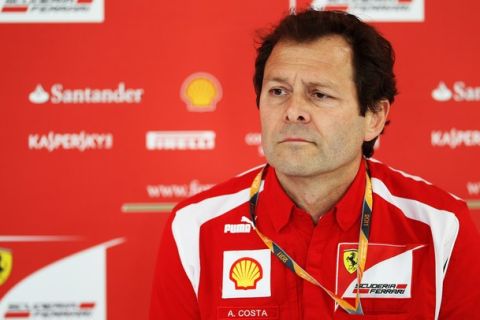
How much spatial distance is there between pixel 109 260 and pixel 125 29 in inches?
29.7

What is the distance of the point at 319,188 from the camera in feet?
4.98

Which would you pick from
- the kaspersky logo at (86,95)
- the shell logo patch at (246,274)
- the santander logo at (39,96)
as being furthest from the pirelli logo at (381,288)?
the santander logo at (39,96)

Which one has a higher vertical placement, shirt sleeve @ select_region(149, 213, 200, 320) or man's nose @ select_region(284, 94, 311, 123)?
man's nose @ select_region(284, 94, 311, 123)

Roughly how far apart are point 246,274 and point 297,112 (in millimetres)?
411

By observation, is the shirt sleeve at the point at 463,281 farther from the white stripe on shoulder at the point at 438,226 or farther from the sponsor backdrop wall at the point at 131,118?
the sponsor backdrop wall at the point at 131,118

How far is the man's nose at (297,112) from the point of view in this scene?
1.38m

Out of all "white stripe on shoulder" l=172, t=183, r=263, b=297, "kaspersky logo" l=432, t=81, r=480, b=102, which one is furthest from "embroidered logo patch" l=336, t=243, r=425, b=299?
"kaspersky logo" l=432, t=81, r=480, b=102

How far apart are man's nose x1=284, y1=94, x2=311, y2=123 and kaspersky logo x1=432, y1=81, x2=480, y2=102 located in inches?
30.6

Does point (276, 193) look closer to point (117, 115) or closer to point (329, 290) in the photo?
point (329, 290)

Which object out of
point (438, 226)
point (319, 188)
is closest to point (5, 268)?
point (319, 188)

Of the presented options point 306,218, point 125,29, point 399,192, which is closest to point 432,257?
point 399,192

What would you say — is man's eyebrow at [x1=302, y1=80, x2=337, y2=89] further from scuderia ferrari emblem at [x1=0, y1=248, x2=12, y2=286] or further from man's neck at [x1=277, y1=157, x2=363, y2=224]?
scuderia ferrari emblem at [x1=0, y1=248, x2=12, y2=286]

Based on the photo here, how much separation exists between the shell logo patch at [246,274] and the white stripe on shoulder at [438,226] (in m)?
0.35

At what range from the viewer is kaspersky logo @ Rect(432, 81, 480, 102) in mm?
1996
